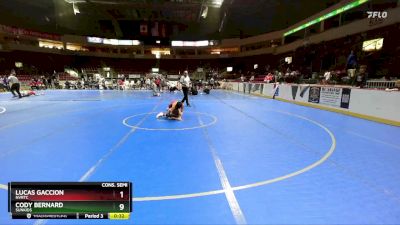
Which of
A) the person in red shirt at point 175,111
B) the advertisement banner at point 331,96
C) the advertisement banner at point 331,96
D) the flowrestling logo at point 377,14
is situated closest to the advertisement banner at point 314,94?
the advertisement banner at point 331,96

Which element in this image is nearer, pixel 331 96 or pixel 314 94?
pixel 331 96

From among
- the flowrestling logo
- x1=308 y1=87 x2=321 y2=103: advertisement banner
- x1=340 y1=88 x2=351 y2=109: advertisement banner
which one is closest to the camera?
x1=340 y1=88 x2=351 y2=109: advertisement banner

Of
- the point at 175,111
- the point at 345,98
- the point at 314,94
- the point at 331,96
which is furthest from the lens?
the point at 314,94

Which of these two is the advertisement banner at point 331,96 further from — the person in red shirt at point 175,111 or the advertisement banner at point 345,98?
the person in red shirt at point 175,111

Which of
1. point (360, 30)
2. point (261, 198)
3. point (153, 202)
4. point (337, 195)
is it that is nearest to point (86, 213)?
point (153, 202)
